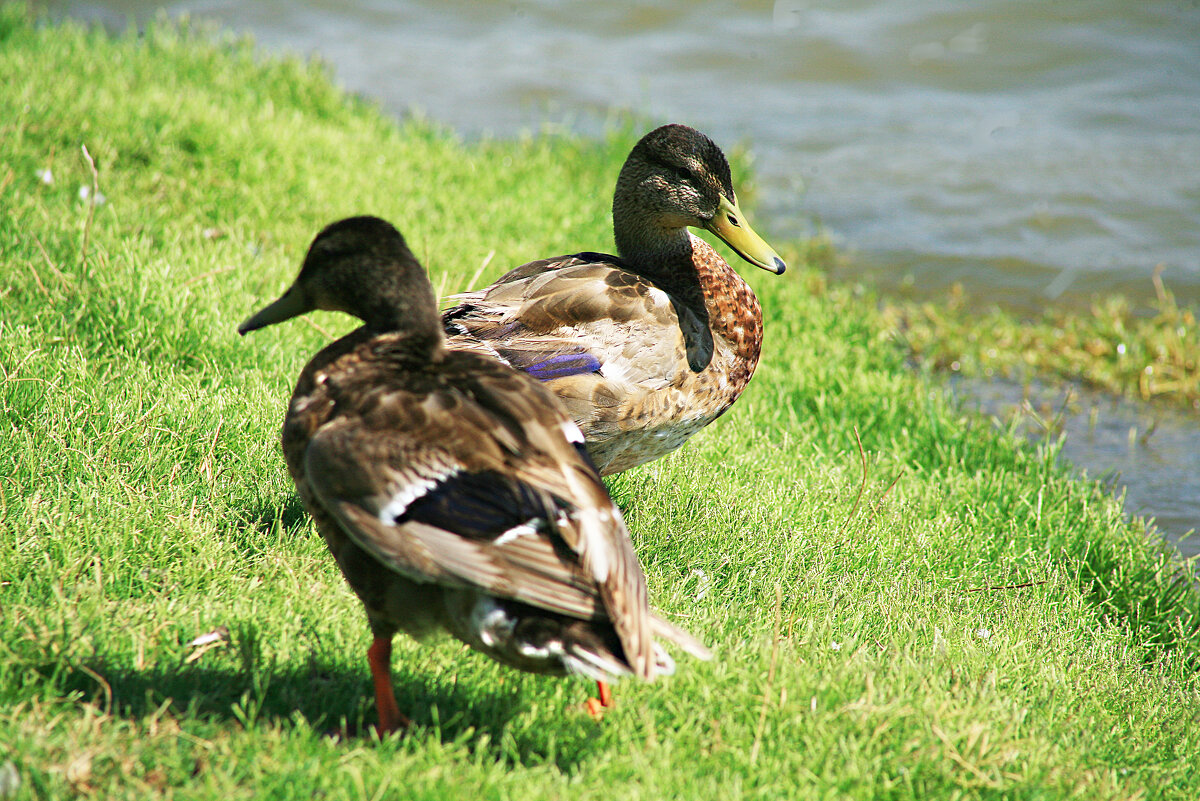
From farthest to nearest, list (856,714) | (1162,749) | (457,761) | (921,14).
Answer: (921,14) < (1162,749) < (856,714) < (457,761)

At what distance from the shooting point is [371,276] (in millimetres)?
2717

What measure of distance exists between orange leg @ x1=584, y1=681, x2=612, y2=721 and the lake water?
17.5ft

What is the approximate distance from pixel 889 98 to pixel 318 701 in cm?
920

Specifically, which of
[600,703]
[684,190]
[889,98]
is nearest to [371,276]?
[600,703]

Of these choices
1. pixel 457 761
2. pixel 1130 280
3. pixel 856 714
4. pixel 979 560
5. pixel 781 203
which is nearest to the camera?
pixel 457 761

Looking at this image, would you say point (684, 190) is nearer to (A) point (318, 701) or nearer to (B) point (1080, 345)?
(A) point (318, 701)

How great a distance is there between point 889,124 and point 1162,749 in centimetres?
772

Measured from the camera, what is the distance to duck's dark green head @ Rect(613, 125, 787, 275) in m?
A: 3.93

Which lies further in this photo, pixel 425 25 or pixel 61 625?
pixel 425 25

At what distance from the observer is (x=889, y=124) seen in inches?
383

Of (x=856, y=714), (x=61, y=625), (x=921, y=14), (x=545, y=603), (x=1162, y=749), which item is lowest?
(x=1162, y=749)

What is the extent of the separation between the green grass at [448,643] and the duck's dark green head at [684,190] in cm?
87

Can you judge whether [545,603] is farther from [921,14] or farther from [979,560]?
[921,14]

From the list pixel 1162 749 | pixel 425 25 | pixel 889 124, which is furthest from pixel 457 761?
pixel 425 25
